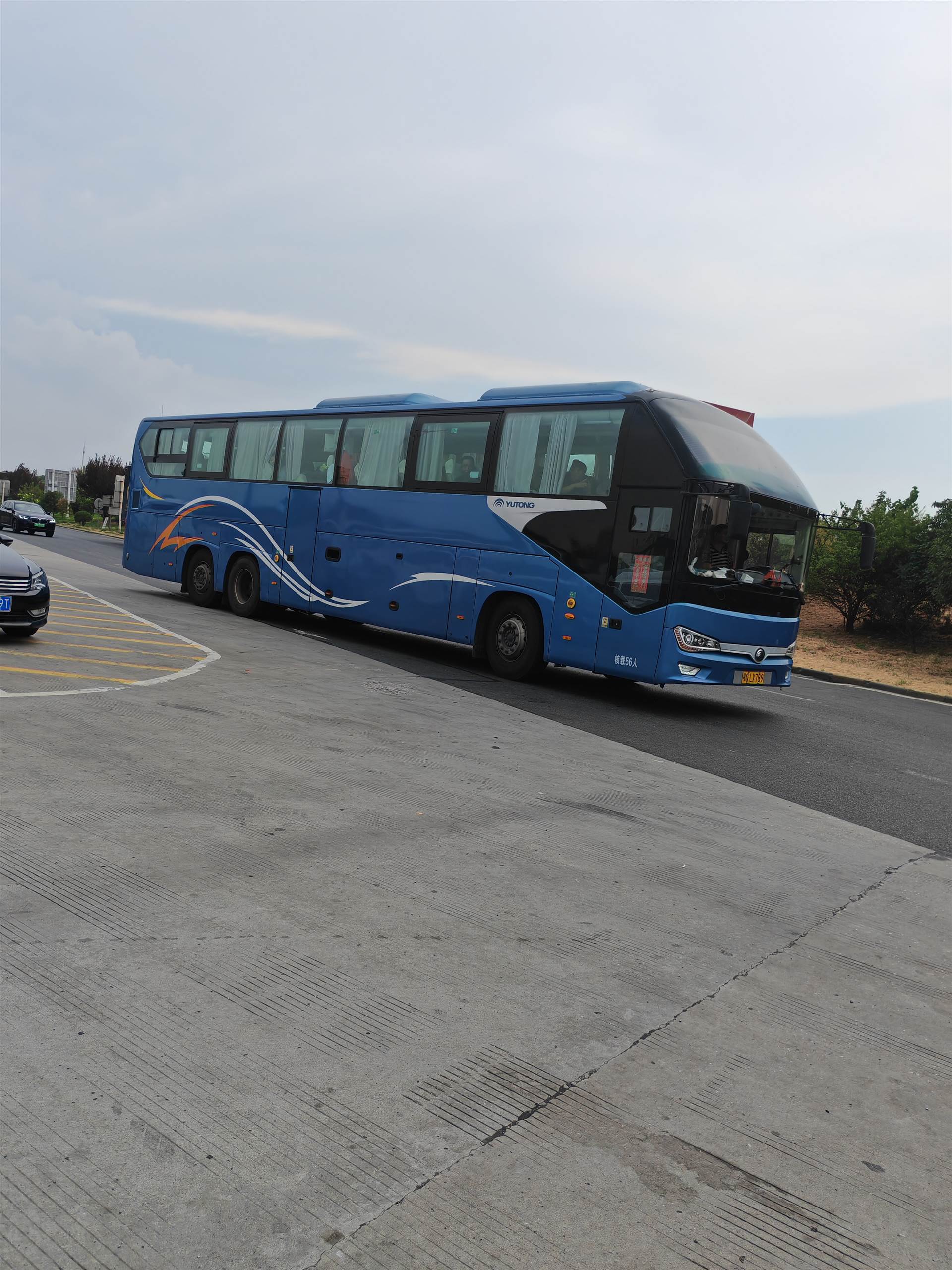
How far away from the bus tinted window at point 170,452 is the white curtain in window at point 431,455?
6858 millimetres

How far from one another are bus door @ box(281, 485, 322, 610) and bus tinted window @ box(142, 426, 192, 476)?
3.82 m

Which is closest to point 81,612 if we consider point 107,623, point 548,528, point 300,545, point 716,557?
point 107,623

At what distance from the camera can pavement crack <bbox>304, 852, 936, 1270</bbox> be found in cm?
251

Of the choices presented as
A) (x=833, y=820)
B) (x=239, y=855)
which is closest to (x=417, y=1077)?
(x=239, y=855)

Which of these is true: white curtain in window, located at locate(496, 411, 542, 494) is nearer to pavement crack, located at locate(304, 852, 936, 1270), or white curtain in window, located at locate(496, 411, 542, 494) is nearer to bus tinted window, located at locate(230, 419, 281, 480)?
bus tinted window, located at locate(230, 419, 281, 480)

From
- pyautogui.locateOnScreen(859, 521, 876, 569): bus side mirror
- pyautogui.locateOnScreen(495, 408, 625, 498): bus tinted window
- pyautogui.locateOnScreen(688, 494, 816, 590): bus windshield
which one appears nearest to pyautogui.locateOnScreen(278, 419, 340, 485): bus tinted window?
pyautogui.locateOnScreen(495, 408, 625, 498): bus tinted window

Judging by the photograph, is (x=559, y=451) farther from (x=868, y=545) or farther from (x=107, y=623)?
(x=107, y=623)

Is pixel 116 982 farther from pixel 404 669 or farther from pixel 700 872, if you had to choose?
pixel 404 669

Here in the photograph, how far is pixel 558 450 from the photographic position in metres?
12.9

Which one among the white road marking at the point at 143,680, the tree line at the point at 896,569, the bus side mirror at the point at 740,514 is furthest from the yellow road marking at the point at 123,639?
the tree line at the point at 896,569

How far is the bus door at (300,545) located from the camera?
16719 mm

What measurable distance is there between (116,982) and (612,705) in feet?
29.9

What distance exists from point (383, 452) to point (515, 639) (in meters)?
3.99

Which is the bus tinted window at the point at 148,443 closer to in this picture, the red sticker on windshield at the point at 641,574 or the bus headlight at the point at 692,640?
the red sticker on windshield at the point at 641,574
